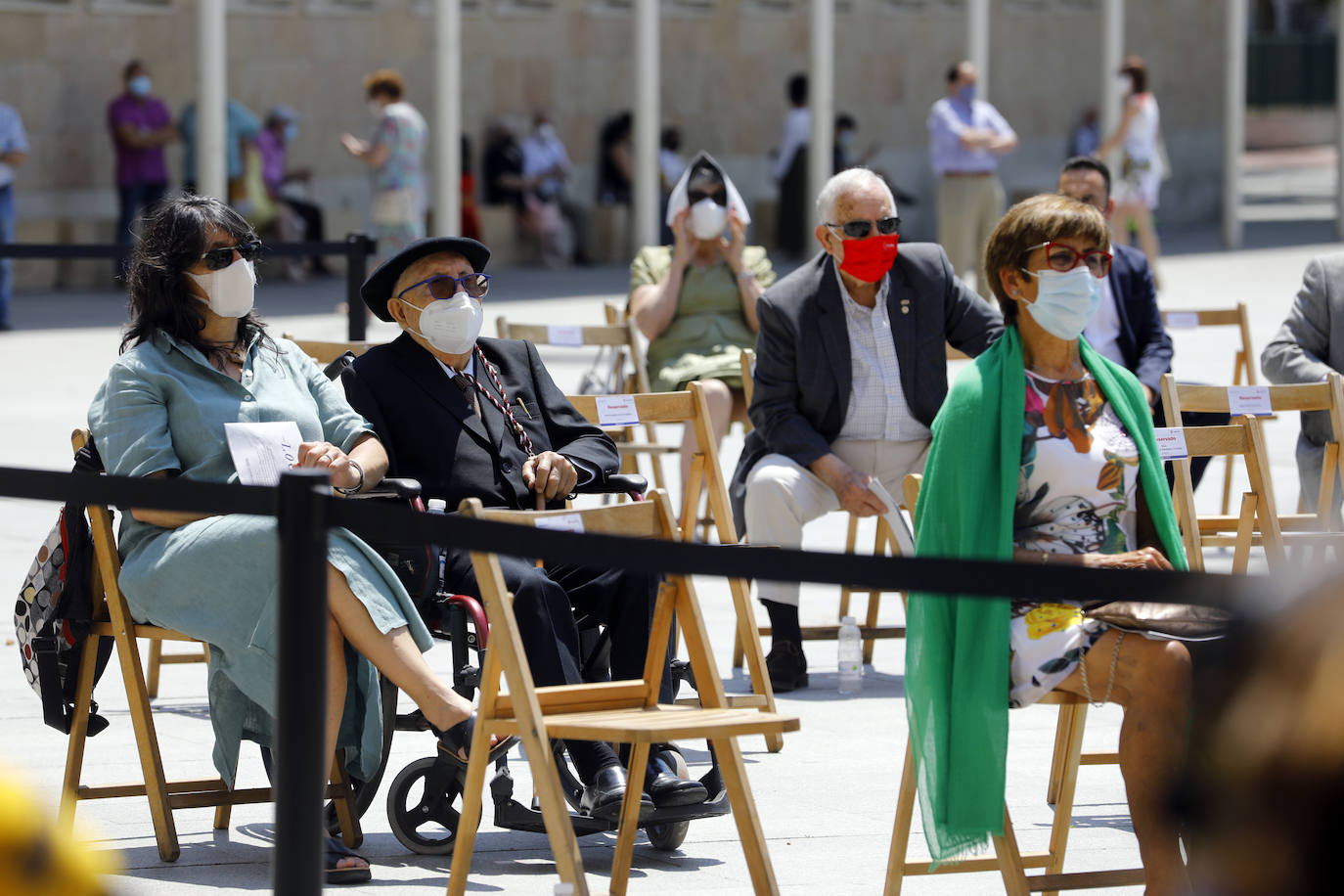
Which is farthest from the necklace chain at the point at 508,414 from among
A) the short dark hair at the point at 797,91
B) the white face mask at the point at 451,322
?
the short dark hair at the point at 797,91

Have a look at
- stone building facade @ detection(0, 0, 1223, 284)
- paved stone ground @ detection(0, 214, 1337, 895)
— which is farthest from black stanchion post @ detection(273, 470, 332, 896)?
stone building facade @ detection(0, 0, 1223, 284)

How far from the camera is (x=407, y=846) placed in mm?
4730

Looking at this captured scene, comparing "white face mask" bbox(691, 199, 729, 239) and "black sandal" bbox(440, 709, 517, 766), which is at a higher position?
"white face mask" bbox(691, 199, 729, 239)

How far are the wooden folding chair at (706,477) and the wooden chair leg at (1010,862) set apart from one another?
1.64m

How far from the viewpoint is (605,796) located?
179 inches

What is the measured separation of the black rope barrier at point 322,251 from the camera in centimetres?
841

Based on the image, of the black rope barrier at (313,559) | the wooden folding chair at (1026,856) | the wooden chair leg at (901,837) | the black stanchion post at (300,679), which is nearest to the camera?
the black rope barrier at (313,559)

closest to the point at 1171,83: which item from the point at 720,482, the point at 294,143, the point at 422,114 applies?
the point at 422,114

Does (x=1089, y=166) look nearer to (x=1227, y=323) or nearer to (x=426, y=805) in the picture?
(x=1227, y=323)

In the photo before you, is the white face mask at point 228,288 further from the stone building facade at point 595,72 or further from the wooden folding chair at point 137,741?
the stone building facade at point 595,72

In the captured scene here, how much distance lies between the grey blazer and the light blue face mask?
2523mm

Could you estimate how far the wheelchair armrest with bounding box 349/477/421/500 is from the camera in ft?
16.3

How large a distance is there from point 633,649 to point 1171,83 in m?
25.9

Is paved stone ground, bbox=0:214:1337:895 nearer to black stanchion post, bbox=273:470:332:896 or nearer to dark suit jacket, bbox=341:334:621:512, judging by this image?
black stanchion post, bbox=273:470:332:896
